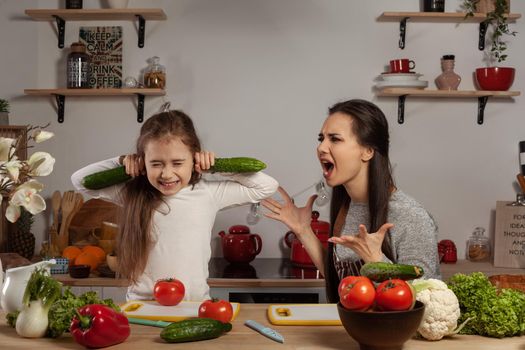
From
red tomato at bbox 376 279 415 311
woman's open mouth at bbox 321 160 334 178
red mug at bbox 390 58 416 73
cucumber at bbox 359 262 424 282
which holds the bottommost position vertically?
red tomato at bbox 376 279 415 311

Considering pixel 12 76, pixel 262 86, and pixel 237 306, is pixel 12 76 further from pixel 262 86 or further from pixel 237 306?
pixel 237 306

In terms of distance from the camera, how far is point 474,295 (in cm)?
174

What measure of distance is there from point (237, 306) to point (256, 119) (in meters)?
2.05

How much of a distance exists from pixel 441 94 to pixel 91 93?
184 centimetres

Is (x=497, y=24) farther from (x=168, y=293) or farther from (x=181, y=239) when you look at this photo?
(x=168, y=293)

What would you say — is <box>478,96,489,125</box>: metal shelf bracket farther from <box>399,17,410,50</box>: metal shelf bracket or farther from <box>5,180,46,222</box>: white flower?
<box>5,180,46,222</box>: white flower

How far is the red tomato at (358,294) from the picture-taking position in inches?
59.5

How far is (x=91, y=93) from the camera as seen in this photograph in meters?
3.77

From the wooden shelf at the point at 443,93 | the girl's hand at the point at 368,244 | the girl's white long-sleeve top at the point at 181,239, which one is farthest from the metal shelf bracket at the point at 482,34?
the girl's hand at the point at 368,244

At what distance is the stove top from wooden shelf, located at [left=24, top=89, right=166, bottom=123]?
92 cm

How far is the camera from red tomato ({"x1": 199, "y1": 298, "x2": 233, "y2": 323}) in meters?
1.79

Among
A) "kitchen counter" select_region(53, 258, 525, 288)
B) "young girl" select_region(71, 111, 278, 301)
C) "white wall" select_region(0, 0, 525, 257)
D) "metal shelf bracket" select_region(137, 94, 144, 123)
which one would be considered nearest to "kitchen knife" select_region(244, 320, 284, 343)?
"young girl" select_region(71, 111, 278, 301)

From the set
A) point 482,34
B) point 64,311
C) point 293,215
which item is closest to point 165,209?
point 293,215

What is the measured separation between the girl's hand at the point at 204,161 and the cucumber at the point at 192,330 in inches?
30.2
